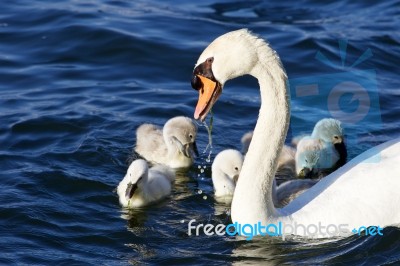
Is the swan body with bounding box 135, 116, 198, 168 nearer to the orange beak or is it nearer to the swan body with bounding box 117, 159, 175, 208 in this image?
the swan body with bounding box 117, 159, 175, 208

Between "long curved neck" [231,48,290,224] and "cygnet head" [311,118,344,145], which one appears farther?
"cygnet head" [311,118,344,145]

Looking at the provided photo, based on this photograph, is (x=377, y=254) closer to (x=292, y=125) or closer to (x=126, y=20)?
(x=292, y=125)

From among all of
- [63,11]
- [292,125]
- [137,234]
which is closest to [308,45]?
[292,125]

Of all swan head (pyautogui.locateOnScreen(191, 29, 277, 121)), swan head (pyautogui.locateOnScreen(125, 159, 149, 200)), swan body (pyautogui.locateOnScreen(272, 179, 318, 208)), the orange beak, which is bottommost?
swan body (pyautogui.locateOnScreen(272, 179, 318, 208))

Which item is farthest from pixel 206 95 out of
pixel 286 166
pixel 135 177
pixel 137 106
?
pixel 137 106

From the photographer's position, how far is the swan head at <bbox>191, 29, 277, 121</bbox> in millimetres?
8273

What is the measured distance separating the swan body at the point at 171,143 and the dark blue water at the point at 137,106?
0.68 feet

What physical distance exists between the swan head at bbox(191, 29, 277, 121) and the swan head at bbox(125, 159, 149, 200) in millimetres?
1833

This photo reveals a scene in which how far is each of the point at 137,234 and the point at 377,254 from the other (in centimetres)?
227

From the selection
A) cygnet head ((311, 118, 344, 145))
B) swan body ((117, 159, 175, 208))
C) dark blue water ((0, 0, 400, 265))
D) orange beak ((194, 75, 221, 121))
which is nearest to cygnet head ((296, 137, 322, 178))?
cygnet head ((311, 118, 344, 145))

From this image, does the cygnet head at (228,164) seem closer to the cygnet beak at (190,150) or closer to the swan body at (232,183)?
the swan body at (232,183)

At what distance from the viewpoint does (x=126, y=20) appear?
55.6 ft

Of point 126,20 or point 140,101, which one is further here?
point 126,20

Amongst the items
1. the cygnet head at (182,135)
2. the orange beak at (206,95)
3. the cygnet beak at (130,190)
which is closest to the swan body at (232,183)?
the cygnet head at (182,135)
